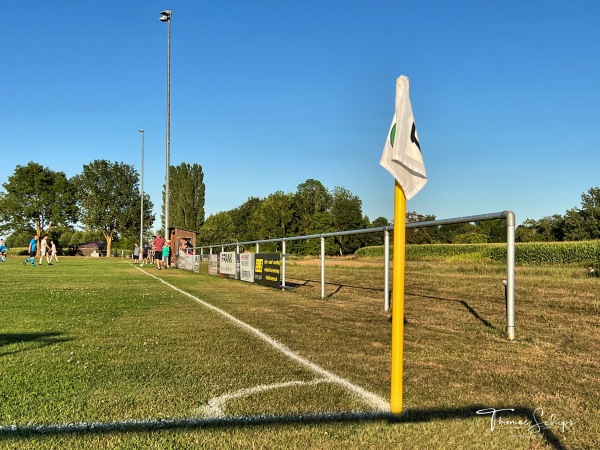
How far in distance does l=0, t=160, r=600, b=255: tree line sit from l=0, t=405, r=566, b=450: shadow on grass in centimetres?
4743

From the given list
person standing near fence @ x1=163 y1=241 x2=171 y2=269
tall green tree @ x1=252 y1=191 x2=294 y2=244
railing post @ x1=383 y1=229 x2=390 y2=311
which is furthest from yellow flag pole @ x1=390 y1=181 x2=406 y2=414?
tall green tree @ x1=252 y1=191 x2=294 y2=244

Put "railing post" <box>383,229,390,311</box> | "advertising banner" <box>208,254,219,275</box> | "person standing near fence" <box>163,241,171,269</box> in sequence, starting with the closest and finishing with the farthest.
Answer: "railing post" <box>383,229,390,311</box>, "advertising banner" <box>208,254,219,275</box>, "person standing near fence" <box>163,241,171,269</box>

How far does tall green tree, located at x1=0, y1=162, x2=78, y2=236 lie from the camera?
6273 centimetres

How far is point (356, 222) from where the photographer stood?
89125 mm

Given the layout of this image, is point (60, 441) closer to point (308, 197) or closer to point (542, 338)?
point (542, 338)

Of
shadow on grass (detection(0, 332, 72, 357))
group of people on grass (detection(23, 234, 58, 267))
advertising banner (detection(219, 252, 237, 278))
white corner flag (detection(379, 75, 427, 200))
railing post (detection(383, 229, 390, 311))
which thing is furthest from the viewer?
group of people on grass (detection(23, 234, 58, 267))

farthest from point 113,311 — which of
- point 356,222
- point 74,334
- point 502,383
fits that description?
point 356,222

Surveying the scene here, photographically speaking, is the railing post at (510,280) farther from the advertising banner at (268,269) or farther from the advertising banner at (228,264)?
the advertising banner at (228,264)

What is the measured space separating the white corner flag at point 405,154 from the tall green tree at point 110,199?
240 feet

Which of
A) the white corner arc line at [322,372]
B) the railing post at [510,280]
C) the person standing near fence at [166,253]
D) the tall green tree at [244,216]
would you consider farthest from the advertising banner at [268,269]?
the tall green tree at [244,216]

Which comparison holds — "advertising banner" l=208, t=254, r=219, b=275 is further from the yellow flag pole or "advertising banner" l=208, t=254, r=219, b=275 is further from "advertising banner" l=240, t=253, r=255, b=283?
the yellow flag pole

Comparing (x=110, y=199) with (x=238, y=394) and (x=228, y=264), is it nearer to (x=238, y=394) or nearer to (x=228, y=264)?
(x=228, y=264)

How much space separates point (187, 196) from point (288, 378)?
8254cm

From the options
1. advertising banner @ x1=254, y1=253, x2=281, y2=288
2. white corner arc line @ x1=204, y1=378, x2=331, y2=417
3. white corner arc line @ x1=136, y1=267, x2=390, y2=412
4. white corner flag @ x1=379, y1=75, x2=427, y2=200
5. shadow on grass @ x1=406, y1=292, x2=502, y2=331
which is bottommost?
shadow on grass @ x1=406, y1=292, x2=502, y2=331
